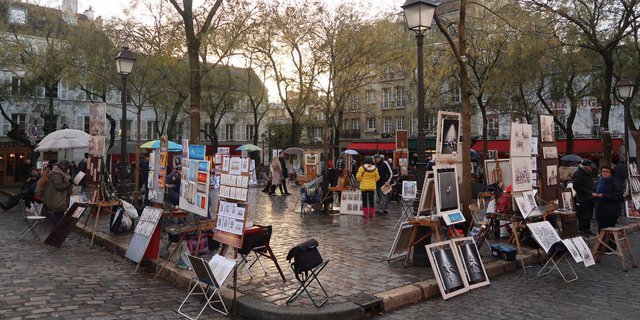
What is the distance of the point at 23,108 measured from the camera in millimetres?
36250

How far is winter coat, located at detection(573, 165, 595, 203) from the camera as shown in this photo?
1030 centimetres

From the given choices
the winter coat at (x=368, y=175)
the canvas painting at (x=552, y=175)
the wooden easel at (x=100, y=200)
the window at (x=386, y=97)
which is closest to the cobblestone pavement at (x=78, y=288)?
the wooden easel at (x=100, y=200)

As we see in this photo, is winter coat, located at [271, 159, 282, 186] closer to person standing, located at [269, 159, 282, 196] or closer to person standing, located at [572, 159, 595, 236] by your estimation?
person standing, located at [269, 159, 282, 196]

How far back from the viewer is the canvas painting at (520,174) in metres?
7.93

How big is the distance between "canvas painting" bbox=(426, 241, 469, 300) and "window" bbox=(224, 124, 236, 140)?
45.4m

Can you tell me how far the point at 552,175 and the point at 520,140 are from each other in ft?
4.72

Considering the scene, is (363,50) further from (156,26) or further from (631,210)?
(631,210)

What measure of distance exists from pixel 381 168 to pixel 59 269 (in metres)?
8.83

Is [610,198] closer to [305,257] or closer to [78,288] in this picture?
[305,257]

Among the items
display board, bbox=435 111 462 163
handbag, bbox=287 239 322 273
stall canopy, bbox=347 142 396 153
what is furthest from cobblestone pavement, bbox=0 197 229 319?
stall canopy, bbox=347 142 396 153

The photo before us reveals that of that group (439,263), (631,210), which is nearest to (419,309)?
(439,263)

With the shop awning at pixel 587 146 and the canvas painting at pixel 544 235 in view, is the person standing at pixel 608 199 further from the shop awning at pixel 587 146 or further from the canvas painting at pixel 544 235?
the shop awning at pixel 587 146

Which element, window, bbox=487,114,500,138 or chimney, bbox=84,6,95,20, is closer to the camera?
window, bbox=487,114,500,138

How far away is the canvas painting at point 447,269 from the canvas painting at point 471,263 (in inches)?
3.9
